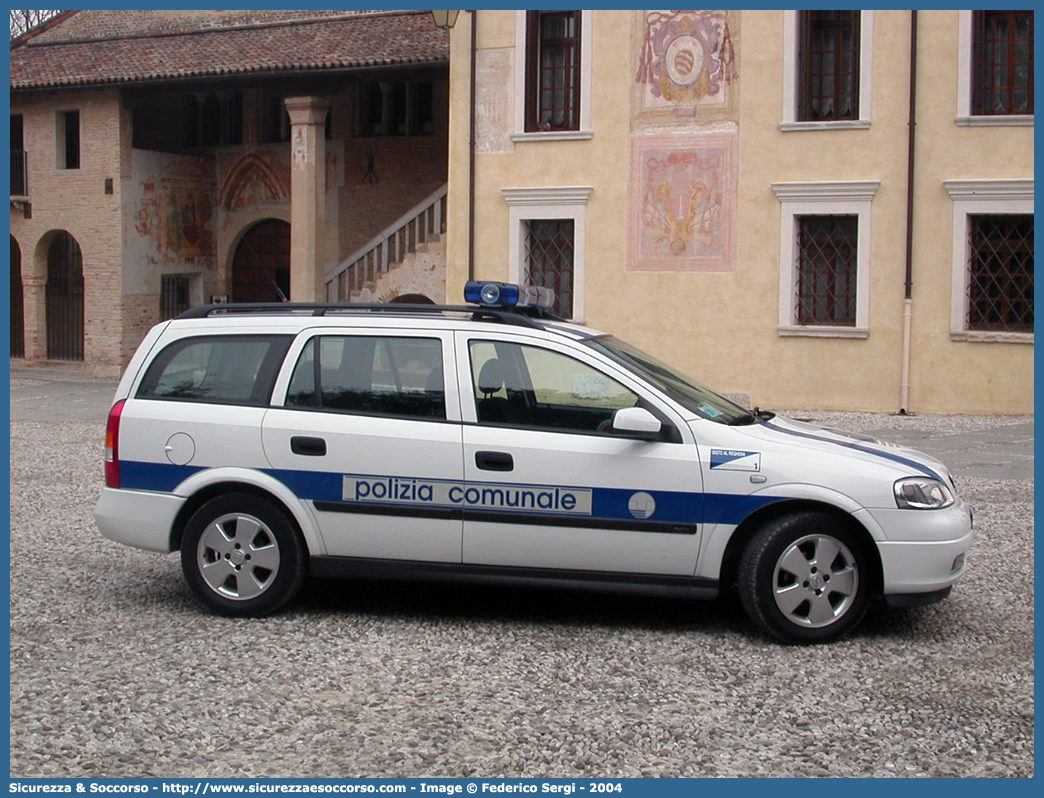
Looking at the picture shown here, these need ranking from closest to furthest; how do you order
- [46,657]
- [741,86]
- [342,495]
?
1. [46,657]
2. [342,495]
3. [741,86]

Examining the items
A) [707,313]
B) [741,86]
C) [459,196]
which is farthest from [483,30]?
[707,313]

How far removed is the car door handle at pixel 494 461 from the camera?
6754 millimetres

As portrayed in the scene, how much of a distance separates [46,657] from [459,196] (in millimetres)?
16669

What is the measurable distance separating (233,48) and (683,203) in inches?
437

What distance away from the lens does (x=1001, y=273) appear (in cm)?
1955

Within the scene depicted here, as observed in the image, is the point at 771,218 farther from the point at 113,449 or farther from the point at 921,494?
the point at 113,449

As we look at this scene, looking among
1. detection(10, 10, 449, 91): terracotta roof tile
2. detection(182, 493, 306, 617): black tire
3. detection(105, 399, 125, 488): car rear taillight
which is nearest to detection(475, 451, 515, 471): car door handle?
detection(182, 493, 306, 617): black tire

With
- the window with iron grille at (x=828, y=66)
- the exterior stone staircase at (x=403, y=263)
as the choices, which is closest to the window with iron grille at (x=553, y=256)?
the exterior stone staircase at (x=403, y=263)

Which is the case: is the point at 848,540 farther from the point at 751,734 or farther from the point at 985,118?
the point at 985,118

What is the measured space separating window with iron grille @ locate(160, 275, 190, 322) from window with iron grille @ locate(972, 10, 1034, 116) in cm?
1772

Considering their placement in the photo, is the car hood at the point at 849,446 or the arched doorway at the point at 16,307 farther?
the arched doorway at the point at 16,307

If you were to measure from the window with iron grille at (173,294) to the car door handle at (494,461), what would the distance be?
2412 cm

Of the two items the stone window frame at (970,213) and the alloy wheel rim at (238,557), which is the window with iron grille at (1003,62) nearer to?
the stone window frame at (970,213)

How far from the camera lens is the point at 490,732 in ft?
17.3
